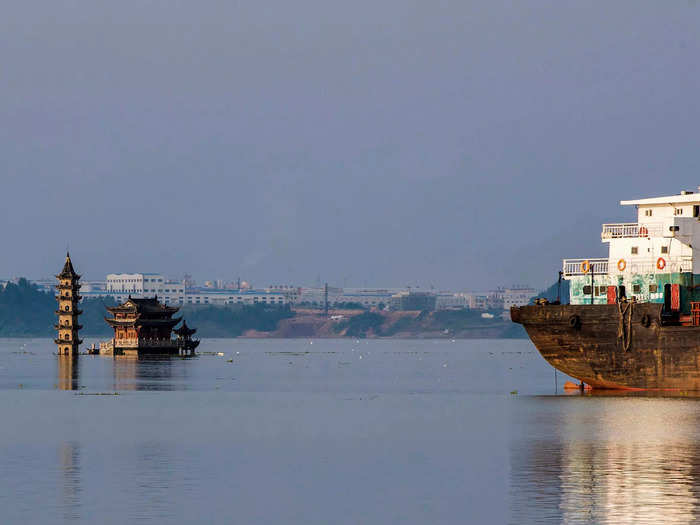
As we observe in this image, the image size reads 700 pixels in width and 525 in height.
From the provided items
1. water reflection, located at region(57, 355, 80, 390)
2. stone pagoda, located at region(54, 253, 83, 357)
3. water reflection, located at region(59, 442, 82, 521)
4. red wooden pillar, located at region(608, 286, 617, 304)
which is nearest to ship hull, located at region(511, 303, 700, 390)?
red wooden pillar, located at region(608, 286, 617, 304)

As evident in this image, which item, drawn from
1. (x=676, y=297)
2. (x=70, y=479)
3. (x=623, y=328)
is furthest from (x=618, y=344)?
(x=70, y=479)

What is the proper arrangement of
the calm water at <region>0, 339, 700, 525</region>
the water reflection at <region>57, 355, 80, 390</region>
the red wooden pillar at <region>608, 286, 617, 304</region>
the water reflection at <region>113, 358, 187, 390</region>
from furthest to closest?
the water reflection at <region>57, 355, 80, 390</region> → the water reflection at <region>113, 358, 187, 390</region> → the red wooden pillar at <region>608, 286, 617, 304</region> → the calm water at <region>0, 339, 700, 525</region>

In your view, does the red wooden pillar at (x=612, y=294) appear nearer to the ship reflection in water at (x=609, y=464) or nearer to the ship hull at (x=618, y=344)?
the ship hull at (x=618, y=344)

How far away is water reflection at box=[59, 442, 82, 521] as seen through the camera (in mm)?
36681

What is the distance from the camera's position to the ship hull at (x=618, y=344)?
76.1 m

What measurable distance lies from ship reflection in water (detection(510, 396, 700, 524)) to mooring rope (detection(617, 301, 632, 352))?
353 cm

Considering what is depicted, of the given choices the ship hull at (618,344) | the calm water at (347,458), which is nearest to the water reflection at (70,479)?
the calm water at (347,458)

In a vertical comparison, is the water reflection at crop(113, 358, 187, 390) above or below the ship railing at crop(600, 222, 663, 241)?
below

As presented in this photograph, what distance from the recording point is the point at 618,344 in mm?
77688

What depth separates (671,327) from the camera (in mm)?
75938

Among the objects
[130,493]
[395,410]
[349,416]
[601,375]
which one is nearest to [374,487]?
[130,493]

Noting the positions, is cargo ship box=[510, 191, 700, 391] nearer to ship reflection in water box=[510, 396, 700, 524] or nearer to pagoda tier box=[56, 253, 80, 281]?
ship reflection in water box=[510, 396, 700, 524]

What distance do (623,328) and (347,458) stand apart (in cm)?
3138

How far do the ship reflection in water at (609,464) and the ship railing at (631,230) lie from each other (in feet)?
36.1
